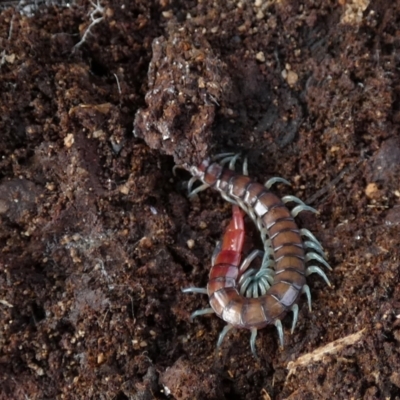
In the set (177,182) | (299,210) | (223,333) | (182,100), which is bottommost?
(223,333)

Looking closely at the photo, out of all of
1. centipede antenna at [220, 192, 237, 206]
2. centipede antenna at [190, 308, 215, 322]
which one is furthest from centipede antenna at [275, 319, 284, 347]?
centipede antenna at [220, 192, 237, 206]

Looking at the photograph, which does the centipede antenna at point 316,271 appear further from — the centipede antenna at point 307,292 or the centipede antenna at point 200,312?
the centipede antenna at point 200,312

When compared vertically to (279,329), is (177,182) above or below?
above

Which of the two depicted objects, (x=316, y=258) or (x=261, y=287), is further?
(x=261, y=287)

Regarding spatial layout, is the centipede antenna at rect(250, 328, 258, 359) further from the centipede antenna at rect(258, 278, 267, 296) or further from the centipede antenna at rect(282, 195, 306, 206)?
the centipede antenna at rect(282, 195, 306, 206)

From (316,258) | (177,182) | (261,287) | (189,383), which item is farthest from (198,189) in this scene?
(189,383)

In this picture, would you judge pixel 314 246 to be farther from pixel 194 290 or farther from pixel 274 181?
pixel 194 290

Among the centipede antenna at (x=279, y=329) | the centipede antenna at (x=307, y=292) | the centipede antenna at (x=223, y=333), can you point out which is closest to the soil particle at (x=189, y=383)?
the centipede antenna at (x=223, y=333)
